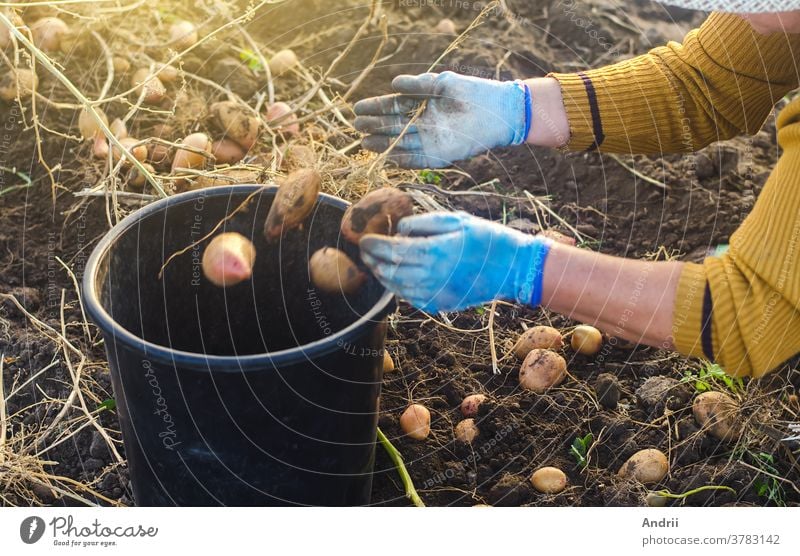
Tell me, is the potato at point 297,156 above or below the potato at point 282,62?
below

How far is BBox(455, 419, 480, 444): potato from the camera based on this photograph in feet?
4.57

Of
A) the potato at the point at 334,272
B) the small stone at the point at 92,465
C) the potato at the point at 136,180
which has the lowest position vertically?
the small stone at the point at 92,465

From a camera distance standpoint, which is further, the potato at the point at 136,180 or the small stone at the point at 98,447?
the potato at the point at 136,180

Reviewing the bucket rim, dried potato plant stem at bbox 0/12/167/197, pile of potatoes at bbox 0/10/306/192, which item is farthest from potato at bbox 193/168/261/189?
the bucket rim

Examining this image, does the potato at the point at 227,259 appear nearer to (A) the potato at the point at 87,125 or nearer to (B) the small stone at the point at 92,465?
(B) the small stone at the point at 92,465

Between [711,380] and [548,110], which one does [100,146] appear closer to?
[548,110]

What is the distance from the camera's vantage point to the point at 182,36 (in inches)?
75.0

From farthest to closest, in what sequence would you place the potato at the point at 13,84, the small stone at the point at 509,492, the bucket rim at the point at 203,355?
1. the potato at the point at 13,84
2. the small stone at the point at 509,492
3. the bucket rim at the point at 203,355

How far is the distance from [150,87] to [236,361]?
3.18ft

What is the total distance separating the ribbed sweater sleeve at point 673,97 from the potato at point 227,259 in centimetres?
51

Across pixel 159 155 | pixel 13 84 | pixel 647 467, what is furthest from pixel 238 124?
pixel 647 467

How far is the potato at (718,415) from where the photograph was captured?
140 cm

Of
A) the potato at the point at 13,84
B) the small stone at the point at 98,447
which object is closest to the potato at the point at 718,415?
the small stone at the point at 98,447
